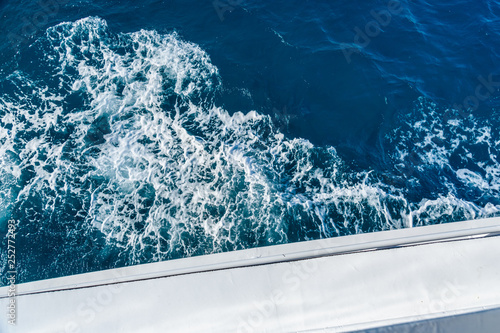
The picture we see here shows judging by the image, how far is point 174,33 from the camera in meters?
22.3

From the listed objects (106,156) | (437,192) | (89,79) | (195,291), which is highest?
(89,79)

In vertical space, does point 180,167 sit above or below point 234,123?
below

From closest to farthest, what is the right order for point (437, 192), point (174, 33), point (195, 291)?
point (195, 291) → point (437, 192) → point (174, 33)

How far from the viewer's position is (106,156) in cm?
1803

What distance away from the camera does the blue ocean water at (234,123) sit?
52.9ft

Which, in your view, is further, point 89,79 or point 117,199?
point 89,79

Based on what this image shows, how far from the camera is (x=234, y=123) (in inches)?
755

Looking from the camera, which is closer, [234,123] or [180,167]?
[180,167]

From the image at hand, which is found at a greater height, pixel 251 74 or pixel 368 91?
pixel 251 74

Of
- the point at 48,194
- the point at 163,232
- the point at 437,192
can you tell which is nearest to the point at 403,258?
the point at 437,192

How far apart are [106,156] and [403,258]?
14.4m

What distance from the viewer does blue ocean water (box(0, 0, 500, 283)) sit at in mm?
16125

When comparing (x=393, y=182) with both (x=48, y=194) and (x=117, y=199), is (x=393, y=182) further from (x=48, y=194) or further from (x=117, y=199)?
(x=48, y=194)

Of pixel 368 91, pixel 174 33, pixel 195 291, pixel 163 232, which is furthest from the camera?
Result: pixel 174 33
